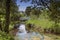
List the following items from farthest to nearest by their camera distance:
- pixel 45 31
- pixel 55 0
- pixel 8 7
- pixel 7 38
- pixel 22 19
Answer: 1. pixel 22 19
2. pixel 45 31
3. pixel 8 7
4. pixel 7 38
5. pixel 55 0

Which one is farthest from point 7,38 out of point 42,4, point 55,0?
point 55,0

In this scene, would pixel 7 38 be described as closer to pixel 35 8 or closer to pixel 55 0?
pixel 35 8

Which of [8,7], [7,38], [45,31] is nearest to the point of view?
[7,38]

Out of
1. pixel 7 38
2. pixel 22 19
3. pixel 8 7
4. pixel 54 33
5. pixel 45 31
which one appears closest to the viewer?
pixel 7 38

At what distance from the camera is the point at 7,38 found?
834 cm

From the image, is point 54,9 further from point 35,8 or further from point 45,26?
point 45,26

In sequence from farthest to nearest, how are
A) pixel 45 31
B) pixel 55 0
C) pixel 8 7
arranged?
pixel 45 31 < pixel 8 7 < pixel 55 0

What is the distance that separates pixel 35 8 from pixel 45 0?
A: 2.12 feet

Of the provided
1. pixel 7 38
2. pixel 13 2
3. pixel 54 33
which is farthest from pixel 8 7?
pixel 54 33

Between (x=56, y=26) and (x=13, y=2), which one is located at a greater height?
(x=13, y=2)

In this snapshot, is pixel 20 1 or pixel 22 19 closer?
pixel 20 1

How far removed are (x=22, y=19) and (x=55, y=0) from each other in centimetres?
3743

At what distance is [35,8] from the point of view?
730cm

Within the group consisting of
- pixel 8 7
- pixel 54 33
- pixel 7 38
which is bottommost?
pixel 54 33
